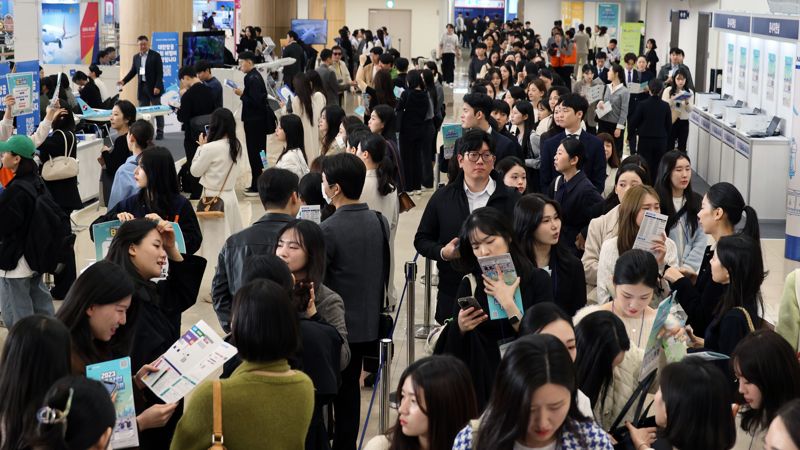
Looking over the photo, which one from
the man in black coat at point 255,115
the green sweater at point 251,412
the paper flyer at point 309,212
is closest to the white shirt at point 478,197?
the paper flyer at point 309,212

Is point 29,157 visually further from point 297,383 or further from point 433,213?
point 297,383

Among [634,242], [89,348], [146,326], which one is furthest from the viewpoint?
[634,242]

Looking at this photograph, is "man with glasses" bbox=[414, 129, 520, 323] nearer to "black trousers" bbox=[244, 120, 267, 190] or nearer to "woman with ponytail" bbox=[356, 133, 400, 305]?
"woman with ponytail" bbox=[356, 133, 400, 305]

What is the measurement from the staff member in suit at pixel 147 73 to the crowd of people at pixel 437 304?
25.5 feet

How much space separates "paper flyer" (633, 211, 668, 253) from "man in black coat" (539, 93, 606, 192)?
2671 mm

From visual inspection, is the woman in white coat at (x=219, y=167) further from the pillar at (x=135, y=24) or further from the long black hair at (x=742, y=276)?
the pillar at (x=135, y=24)

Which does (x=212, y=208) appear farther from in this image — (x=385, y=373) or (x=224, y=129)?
(x=385, y=373)

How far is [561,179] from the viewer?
24.6ft

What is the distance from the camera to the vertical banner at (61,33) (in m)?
23.7

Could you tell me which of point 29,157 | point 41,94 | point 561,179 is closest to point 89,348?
point 29,157

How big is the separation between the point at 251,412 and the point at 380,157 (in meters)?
4.08

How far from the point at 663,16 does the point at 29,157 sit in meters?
22.4

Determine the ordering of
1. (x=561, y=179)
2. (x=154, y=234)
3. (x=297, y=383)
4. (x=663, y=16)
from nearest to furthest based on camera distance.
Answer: (x=297, y=383)
(x=154, y=234)
(x=561, y=179)
(x=663, y=16)

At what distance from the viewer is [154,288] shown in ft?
14.8
